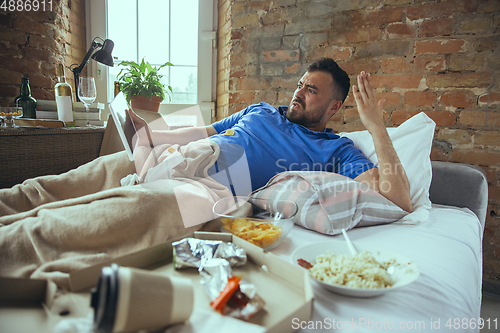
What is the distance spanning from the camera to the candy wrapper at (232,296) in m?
0.43

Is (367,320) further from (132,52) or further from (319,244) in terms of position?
(132,52)

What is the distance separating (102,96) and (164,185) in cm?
180

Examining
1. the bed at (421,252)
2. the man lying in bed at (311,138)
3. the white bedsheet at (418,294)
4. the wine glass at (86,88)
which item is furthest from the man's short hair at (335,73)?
the wine glass at (86,88)

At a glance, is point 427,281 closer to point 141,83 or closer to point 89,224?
point 89,224

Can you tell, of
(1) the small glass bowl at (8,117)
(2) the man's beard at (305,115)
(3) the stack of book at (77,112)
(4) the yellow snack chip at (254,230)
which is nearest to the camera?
(4) the yellow snack chip at (254,230)

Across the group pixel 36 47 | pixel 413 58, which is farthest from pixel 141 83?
pixel 413 58

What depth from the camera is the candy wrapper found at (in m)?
0.43

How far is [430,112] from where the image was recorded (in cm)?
148

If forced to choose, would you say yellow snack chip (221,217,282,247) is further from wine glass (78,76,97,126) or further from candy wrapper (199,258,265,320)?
wine glass (78,76,97,126)

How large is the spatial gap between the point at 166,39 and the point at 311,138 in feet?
5.37

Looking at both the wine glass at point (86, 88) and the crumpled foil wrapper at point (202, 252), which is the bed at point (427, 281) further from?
the wine glass at point (86, 88)

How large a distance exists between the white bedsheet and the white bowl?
0.03 meters

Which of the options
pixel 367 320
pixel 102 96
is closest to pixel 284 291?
pixel 367 320

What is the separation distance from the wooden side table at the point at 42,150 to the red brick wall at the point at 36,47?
714mm
